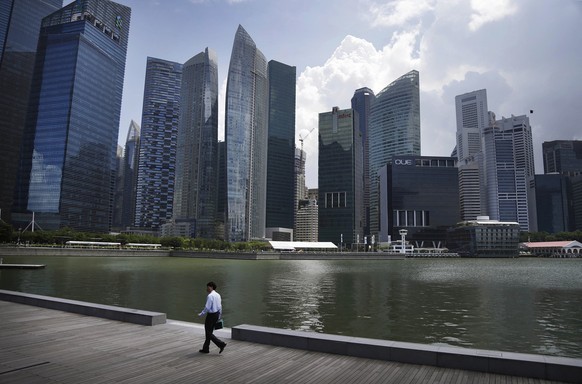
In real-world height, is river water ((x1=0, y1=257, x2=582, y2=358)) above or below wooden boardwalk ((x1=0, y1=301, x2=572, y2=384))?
below

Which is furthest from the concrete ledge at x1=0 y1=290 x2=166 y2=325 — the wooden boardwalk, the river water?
the river water

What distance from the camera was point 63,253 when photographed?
153750mm

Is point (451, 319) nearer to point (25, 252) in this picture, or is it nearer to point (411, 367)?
point (411, 367)

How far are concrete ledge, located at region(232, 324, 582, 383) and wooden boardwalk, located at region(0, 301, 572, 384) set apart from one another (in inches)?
10.5

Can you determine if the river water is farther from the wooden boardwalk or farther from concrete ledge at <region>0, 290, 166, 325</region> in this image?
the wooden boardwalk

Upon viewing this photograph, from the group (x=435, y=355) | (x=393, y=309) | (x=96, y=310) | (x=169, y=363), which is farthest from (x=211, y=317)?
(x=393, y=309)

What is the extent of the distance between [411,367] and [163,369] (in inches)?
309

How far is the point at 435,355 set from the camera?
502 inches

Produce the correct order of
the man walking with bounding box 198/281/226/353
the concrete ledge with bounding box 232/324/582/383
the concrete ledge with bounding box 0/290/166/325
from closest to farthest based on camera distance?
the concrete ledge with bounding box 232/324/582/383, the man walking with bounding box 198/281/226/353, the concrete ledge with bounding box 0/290/166/325

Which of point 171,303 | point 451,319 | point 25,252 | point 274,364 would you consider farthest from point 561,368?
point 25,252

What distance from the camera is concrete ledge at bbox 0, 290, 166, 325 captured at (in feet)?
62.8

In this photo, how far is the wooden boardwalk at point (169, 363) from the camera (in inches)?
450

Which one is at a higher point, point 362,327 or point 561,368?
point 561,368

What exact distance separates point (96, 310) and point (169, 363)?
10217 millimetres
